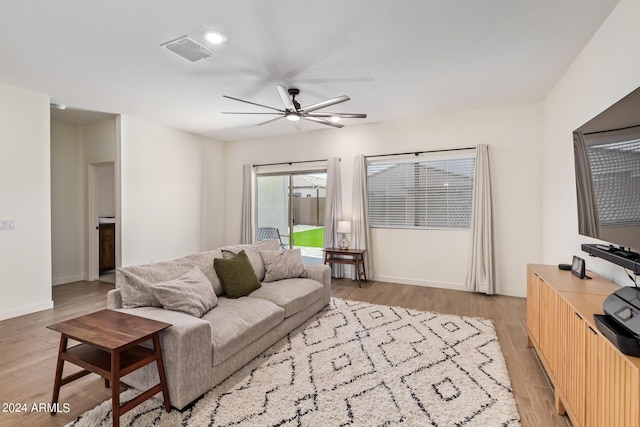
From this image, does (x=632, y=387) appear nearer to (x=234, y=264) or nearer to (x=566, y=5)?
(x=566, y=5)

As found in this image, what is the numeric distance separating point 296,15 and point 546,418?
3228 mm

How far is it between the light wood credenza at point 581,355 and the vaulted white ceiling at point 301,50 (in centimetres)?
204

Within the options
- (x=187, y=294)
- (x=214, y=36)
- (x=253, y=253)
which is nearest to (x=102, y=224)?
(x=253, y=253)

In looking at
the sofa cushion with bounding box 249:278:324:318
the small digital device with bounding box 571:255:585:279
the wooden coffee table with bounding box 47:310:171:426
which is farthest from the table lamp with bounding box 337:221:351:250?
the wooden coffee table with bounding box 47:310:171:426

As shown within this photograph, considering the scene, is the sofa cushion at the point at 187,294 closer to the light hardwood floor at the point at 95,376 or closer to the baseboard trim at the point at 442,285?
the light hardwood floor at the point at 95,376

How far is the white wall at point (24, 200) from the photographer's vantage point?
360 centimetres

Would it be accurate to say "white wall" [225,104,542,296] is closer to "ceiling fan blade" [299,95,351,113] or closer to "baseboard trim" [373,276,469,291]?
"baseboard trim" [373,276,469,291]

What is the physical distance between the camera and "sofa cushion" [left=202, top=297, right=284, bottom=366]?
7.04 feet

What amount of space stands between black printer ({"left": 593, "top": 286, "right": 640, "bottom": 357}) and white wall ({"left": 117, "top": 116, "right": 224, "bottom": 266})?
5.51m

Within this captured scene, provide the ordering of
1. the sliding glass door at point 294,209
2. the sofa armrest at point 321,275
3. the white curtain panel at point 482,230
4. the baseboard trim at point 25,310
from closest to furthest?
1. the baseboard trim at point 25,310
2. the sofa armrest at point 321,275
3. the white curtain panel at point 482,230
4. the sliding glass door at point 294,209

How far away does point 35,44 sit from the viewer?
2.70 m

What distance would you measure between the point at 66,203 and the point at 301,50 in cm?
509

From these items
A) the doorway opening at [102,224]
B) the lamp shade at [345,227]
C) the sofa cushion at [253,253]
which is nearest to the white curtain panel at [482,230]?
the lamp shade at [345,227]

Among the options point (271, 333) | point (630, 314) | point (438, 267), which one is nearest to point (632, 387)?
point (630, 314)
